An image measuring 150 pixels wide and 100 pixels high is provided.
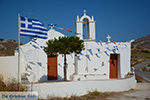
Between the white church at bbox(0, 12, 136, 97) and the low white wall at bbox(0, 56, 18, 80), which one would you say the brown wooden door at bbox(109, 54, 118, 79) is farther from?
the low white wall at bbox(0, 56, 18, 80)

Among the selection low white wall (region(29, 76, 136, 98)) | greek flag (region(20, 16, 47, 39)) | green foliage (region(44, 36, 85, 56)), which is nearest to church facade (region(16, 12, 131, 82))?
low white wall (region(29, 76, 136, 98))

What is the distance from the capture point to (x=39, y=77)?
480 inches

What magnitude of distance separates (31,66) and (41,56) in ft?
3.06

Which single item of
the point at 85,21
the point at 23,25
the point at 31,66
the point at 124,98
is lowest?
the point at 124,98

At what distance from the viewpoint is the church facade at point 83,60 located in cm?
1211

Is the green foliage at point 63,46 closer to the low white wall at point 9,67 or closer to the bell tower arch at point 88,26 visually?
the low white wall at point 9,67

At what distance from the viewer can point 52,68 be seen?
41.9 feet

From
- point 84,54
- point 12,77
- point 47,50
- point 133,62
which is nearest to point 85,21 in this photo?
point 84,54

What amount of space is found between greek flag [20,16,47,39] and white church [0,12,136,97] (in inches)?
142

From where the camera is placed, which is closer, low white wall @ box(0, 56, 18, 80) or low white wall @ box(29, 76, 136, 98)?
low white wall @ box(29, 76, 136, 98)

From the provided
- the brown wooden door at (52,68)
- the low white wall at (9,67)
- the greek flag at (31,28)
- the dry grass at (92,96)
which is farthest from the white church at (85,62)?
the greek flag at (31,28)

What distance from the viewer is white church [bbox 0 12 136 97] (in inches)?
464

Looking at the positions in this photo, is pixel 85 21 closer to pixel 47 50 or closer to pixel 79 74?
pixel 79 74

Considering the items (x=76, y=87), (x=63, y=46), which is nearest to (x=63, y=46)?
(x=63, y=46)
